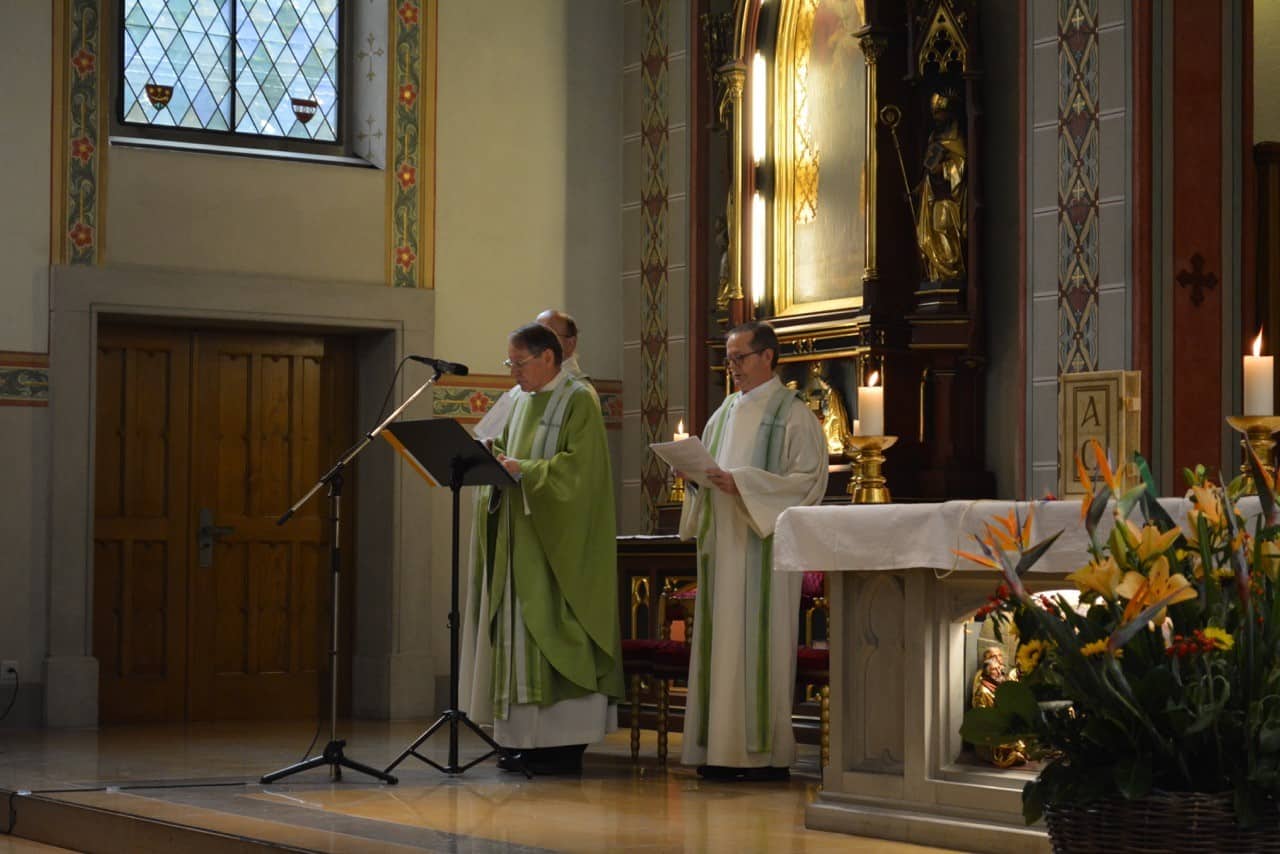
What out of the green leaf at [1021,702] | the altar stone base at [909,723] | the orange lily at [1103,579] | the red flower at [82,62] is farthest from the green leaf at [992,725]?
the red flower at [82,62]

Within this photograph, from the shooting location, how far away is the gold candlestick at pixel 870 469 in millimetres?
7281

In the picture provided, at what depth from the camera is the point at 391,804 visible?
19.8 ft

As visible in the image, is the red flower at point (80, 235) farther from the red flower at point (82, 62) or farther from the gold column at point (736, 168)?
the gold column at point (736, 168)

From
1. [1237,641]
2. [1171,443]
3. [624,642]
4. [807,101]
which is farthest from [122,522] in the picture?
[1237,641]

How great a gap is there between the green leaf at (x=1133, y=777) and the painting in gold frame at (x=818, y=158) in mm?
6562

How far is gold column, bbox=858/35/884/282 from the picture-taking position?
28.7 feet

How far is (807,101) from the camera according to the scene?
938cm

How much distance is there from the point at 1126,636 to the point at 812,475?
451 centimetres

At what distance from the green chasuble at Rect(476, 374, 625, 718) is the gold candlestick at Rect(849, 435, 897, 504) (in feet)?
3.11

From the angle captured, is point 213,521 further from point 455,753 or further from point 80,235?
point 455,753

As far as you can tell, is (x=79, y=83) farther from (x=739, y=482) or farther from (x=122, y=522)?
(x=739, y=482)

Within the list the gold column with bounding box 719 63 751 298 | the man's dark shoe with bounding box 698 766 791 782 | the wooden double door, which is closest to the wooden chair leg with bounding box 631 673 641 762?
the man's dark shoe with bounding box 698 766 791 782

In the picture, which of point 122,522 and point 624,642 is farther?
point 122,522

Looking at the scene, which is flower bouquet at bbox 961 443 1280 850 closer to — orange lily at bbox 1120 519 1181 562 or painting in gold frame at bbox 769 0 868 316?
orange lily at bbox 1120 519 1181 562
